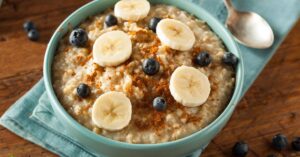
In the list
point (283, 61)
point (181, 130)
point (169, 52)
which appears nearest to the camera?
point (181, 130)

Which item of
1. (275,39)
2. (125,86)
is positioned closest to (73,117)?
(125,86)

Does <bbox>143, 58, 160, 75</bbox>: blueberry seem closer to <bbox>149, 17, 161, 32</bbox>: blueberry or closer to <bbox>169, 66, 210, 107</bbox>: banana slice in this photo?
<bbox>169, 66, 210, 107</bbox>: banana slice

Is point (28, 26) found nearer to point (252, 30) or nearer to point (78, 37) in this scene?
point (78, 37)

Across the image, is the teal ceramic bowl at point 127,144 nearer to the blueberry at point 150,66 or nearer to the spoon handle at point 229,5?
the blueberry at point 150,66

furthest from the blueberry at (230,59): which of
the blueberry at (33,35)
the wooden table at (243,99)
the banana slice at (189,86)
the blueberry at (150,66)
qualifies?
the blueberry at (33,35)

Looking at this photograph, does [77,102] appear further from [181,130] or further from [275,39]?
[275,39]

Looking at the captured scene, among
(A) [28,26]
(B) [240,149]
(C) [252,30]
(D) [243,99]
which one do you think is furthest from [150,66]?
(A) [28,26]
